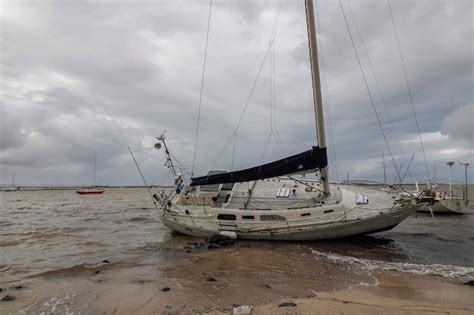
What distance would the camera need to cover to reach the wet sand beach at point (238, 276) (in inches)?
350

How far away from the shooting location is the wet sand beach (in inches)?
350

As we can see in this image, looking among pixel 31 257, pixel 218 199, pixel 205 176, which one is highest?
Answer: pixel 205 176

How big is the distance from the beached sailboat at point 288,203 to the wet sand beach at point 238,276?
913 millimetres

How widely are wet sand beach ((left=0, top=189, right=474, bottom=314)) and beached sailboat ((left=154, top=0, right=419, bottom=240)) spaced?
91cm

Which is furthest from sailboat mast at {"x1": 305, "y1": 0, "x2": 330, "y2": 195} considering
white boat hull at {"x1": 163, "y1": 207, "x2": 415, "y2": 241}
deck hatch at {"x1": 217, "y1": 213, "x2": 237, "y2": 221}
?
deck hatch at {"x1": 217, "y1": 213, "x2": 237, "y2": 221}

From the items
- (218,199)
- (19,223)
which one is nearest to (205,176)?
(218,199)

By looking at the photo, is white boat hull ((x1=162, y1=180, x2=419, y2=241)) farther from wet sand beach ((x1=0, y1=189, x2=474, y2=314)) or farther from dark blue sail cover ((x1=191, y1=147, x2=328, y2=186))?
dark blue sail cover ((x1=191, y1=147, x2=328, y2=186))

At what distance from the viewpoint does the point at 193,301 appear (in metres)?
9.23

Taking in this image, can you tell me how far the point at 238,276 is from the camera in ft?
38.9

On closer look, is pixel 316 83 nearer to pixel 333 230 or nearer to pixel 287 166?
pixel 287 166

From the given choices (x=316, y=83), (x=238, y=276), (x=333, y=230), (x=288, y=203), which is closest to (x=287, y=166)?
(x=288, y=203)

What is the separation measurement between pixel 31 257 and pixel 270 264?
1212cm

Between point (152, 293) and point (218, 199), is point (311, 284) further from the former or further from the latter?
point (218, 199)

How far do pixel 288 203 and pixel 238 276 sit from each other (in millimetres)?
8482
